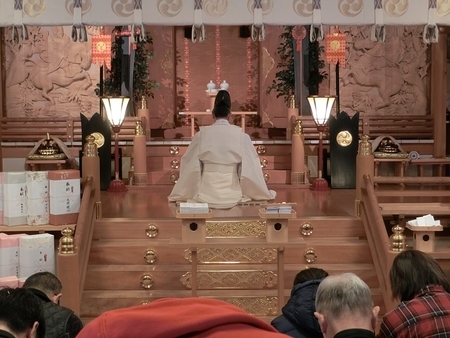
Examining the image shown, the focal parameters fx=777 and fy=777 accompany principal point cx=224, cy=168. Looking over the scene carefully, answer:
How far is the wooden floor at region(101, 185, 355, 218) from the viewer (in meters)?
7.30

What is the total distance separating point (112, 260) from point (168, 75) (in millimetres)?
7342

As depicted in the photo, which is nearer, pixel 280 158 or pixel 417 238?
pixel 417 238

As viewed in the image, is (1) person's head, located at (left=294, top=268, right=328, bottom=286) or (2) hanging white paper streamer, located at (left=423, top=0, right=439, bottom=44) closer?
(1) person's head, located at (left=294, top=268, right=328, bottom=286)

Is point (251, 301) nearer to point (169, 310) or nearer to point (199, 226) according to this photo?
point (199, 226)

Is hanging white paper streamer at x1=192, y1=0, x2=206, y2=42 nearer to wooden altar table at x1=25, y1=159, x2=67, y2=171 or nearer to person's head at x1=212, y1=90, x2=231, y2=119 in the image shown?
person's head at x1=212, y1=90, x2=231, y2=119

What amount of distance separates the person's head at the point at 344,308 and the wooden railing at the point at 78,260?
3569 mm

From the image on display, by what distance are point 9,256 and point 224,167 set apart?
9.18 feet

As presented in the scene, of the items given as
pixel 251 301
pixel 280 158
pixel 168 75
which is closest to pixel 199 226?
pixel 251 301

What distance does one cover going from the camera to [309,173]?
33.9 ft

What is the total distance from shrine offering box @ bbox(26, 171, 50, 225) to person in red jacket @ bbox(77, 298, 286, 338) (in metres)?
4.87

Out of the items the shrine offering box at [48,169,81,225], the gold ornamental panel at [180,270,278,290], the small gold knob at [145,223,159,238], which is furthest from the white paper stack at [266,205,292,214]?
the shrine offering box at [48,169,81,225]

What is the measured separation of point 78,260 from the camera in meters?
5.88

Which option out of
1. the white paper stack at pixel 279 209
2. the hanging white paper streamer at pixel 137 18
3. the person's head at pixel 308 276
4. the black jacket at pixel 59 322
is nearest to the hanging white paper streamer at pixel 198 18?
the hanging white paper streamer at pixel 137 18

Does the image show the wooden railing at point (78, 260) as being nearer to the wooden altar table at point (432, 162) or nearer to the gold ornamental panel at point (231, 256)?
the gold ornamental panel at point (231, 256)
